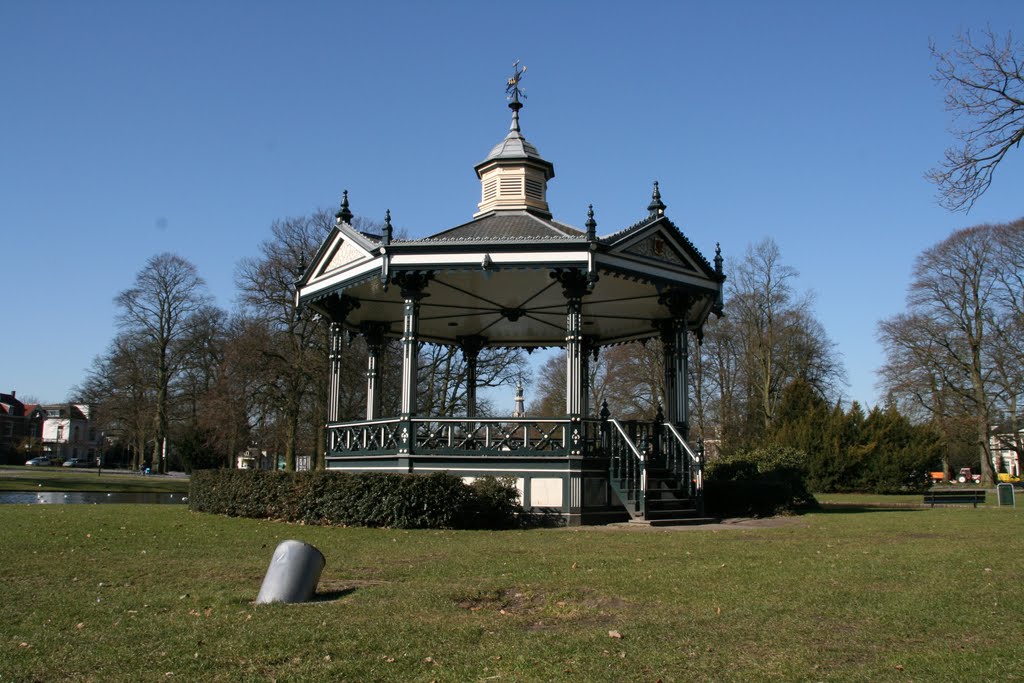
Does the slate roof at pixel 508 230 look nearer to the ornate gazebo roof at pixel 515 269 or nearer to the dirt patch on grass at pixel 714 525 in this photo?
the ornate gazebo roof at pixel 515 269

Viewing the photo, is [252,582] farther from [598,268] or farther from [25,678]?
[598,268]

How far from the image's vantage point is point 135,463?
68812 mm

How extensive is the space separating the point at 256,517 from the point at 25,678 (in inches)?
474

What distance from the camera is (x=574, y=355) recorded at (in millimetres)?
17281

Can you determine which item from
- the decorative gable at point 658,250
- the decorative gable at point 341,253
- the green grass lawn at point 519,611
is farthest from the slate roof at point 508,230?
the green grass lawn at point 519,611

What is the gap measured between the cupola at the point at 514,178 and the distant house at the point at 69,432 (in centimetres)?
9991

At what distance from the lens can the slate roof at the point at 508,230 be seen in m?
17.7

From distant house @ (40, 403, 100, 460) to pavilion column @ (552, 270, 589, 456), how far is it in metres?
104

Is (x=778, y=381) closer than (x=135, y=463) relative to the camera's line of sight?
Yes

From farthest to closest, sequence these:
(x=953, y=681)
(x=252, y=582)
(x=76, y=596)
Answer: (x=252, y=582) < (x=76, y=596) < (x=953, y=681)

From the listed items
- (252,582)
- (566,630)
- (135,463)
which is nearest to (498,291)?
(252,582)

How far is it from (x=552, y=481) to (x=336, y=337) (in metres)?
7.32

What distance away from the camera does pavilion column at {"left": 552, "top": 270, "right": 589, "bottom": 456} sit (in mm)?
16984

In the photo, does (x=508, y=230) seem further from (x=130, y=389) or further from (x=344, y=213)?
(x=130, y=389)
